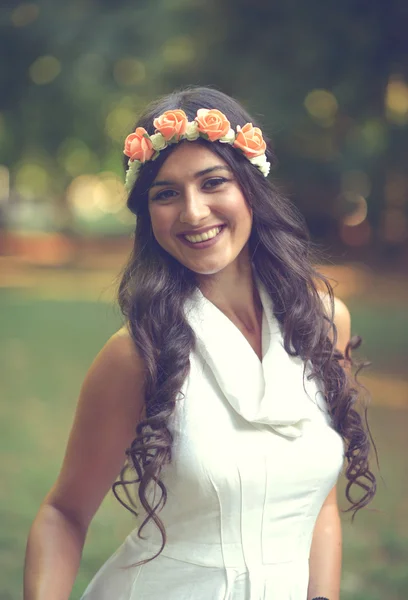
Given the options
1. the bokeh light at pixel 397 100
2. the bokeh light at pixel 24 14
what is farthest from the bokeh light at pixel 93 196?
the bokeh light at pixel 397 100

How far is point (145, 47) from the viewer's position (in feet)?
24.0

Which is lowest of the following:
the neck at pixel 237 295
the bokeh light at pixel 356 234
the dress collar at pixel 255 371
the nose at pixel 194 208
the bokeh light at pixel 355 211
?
the bokeh light at pixel 356 234

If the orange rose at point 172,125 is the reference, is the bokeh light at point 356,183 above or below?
below

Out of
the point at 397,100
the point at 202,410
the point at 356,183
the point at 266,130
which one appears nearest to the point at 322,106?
the point at 397,100

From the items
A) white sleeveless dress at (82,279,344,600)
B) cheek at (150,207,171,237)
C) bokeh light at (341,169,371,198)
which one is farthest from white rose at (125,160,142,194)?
bokeh light at (341,169,371,198)

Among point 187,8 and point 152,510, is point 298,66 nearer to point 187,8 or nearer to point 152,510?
point 187,8

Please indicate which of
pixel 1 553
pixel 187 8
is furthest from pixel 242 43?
pixel 1 553

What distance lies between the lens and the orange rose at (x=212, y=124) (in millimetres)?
1866

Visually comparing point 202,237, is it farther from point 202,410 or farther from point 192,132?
point 202,410

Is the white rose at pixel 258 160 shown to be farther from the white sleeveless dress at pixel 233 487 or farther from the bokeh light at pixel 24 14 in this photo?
the bokeh light at pixel 24 14

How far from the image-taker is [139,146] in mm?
1926

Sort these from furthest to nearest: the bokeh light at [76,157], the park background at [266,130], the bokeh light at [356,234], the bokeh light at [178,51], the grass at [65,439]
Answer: the bokeh light at [76,157] < the bokeh light at [356,234] < the bokeh light at [178,51] < the park background at [266,130] < the grass at [65,439]

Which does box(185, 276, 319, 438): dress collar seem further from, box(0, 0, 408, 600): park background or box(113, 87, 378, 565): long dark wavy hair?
box(0, 0, 408, 600): park background

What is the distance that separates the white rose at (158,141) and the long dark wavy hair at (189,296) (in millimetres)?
20
